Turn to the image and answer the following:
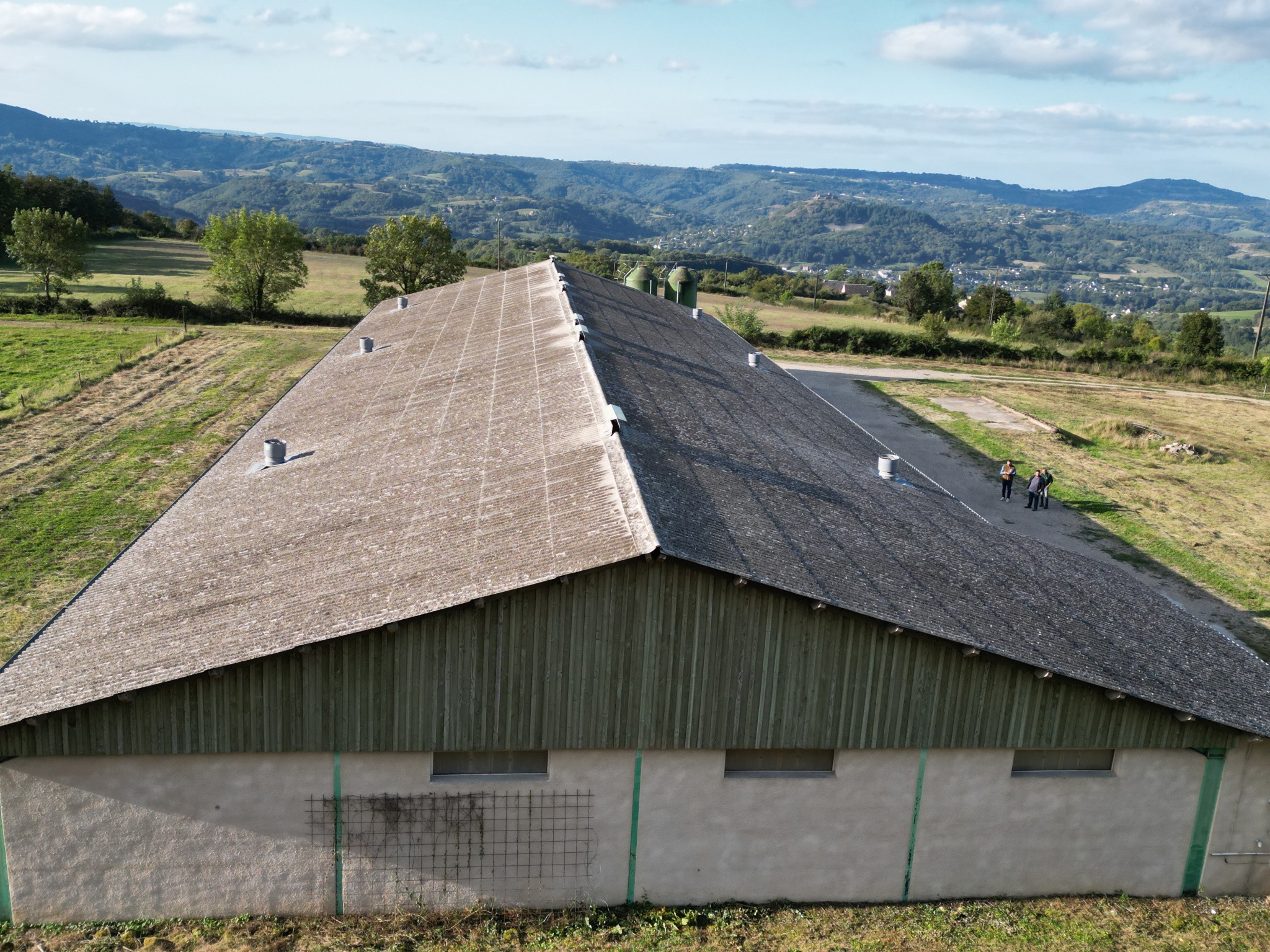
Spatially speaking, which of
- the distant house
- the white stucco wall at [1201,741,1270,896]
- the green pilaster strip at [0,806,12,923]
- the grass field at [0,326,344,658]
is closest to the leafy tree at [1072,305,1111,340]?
the distant house

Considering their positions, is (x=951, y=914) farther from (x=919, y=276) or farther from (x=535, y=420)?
(x=919, y=276)

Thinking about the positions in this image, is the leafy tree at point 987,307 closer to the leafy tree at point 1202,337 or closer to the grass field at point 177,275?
the leafy tree at point 1202,337

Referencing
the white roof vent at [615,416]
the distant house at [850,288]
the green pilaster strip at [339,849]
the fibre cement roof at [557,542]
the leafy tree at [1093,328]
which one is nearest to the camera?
the green pilaster strip at [339,849]

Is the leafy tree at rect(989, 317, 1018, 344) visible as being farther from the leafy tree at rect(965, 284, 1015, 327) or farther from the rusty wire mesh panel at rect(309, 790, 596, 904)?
the rusty wire mesh panel at rect(309, 790, 596, 904)

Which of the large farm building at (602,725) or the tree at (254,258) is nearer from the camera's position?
the large farm building at (602,725)

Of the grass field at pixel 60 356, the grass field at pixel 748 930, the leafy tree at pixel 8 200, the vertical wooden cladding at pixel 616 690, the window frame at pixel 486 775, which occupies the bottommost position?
the grass field at pixel 748 930

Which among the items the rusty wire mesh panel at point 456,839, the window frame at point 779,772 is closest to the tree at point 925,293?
the window frame at point 779,772

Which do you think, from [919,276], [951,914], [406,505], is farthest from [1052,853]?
[919,276]
